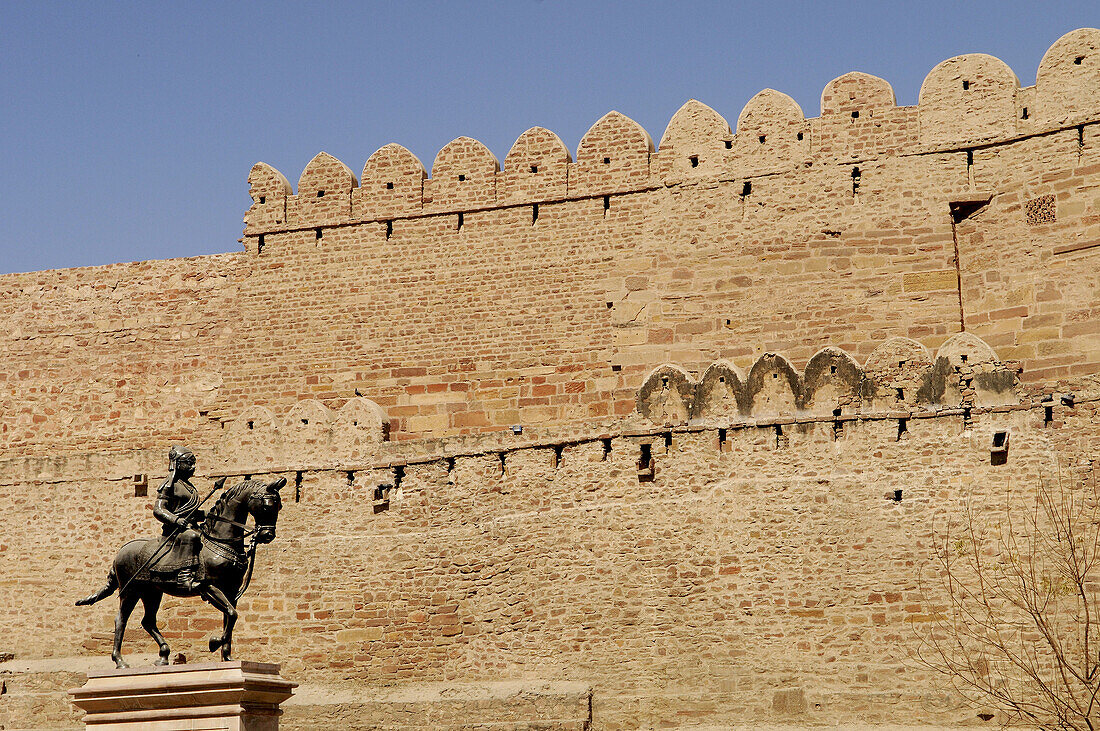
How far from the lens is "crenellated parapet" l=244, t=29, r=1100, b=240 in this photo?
18.2 metres

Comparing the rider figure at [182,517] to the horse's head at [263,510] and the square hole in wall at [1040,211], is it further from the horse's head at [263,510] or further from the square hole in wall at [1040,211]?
the square hole in wall at [1040,211]

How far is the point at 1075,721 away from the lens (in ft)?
46.2

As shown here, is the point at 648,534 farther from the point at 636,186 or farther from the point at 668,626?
the point at 636,186

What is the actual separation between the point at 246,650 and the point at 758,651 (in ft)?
18.3

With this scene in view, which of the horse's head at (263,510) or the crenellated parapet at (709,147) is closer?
the horse's head at (263,510)

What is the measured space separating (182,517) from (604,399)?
749cm

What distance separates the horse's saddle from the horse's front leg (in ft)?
0.50

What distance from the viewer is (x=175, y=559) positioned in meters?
12.5

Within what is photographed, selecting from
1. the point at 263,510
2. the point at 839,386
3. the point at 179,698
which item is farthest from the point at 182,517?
the point at 839,386

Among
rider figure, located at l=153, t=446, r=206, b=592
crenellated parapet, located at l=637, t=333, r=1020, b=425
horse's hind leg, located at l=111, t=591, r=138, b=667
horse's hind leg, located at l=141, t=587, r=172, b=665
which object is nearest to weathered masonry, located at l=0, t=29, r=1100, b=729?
crenellated parapet, located at l=637, t=333, r=1020, b=425

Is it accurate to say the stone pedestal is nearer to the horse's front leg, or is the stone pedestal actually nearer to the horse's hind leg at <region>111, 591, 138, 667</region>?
the horse's front leg

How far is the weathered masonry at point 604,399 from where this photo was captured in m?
15.6

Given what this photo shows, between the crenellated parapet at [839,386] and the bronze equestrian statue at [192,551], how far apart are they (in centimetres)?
528

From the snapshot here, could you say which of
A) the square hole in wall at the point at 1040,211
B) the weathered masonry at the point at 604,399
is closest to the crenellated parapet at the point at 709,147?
the weathered masonry at the point at 604,399
